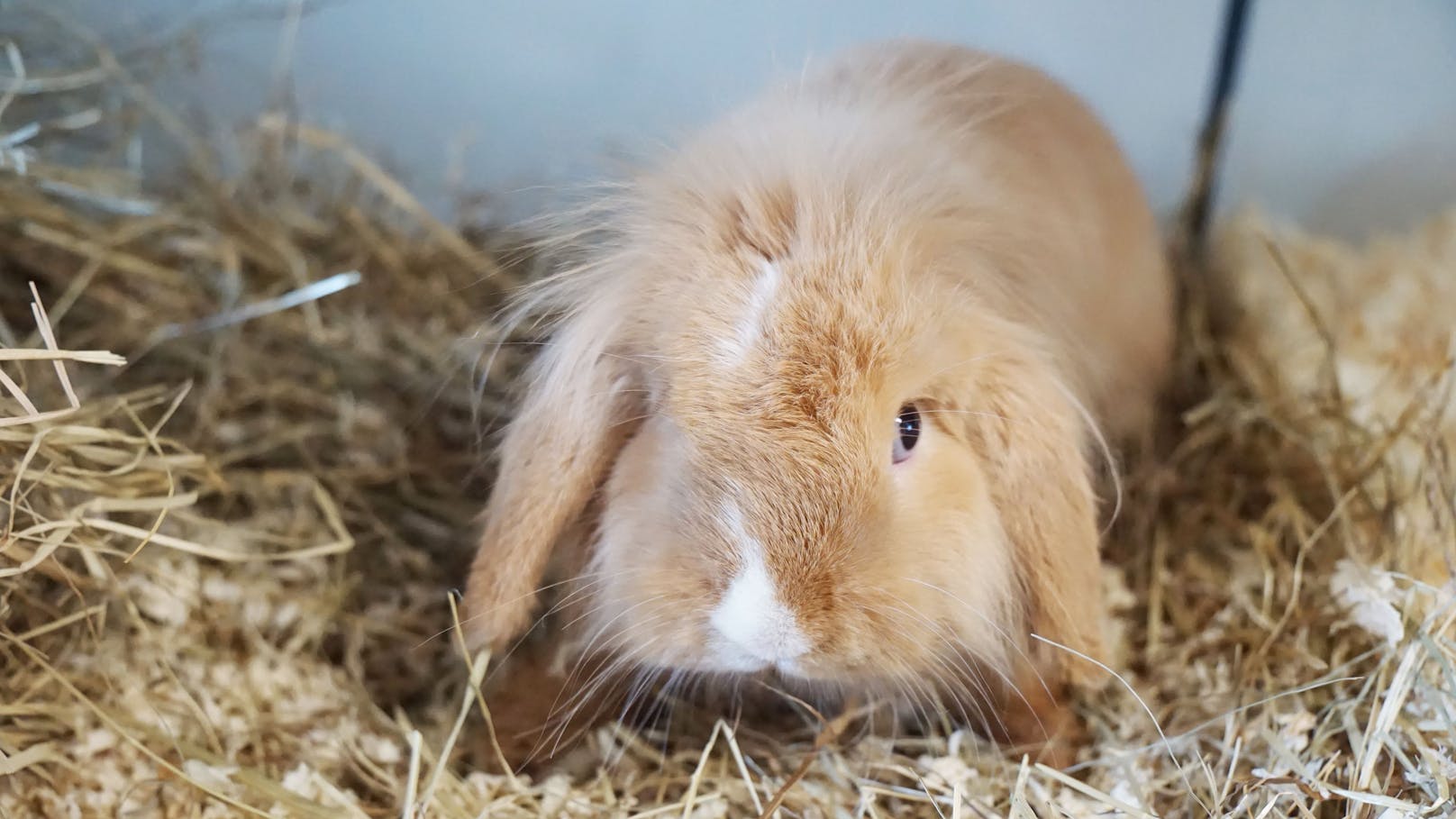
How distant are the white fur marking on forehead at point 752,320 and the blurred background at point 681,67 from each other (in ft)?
2.55

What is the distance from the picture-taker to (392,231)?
2324mm

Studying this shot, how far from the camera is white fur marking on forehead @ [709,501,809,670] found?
120 centimetres

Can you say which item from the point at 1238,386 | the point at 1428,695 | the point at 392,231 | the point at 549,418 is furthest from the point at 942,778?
the point at 392,231

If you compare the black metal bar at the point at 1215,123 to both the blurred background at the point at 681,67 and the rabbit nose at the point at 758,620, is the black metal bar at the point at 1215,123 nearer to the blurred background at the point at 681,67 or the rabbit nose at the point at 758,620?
the blurred background at the point at 681,67

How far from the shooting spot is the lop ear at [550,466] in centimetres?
142

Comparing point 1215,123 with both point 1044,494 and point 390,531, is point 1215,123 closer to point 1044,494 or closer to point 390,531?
point 1044,494

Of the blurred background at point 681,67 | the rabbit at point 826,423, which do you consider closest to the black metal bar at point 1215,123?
the blurred background at point 681,67

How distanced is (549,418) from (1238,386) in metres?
1.44

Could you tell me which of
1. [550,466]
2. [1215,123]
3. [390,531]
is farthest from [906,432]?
[1215,123]

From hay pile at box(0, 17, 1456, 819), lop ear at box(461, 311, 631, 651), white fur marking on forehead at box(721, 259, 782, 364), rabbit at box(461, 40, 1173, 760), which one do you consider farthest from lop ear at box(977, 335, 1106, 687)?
lop ear at box(461, 311, 631, 651)

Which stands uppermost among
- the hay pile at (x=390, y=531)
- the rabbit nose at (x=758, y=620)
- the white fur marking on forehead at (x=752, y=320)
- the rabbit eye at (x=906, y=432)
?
the white fur marking on forehead at (x=752, y=320)

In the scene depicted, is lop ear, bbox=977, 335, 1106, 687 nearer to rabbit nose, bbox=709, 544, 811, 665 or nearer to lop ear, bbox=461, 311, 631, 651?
rabbit nose, bbox=709, 544, 811, 665

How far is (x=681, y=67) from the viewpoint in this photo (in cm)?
206

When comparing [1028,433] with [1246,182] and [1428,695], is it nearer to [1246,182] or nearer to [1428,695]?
[1428,695]
